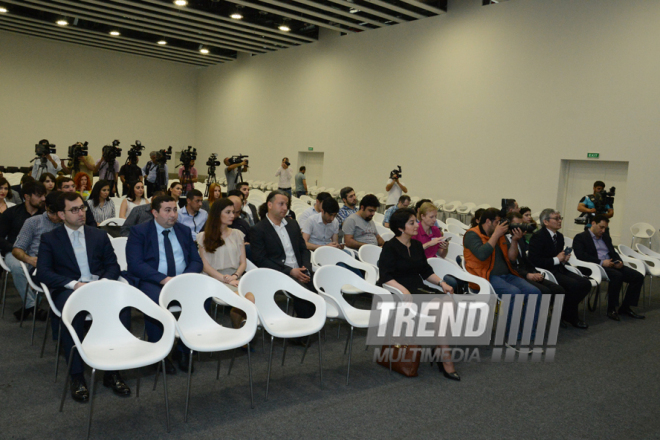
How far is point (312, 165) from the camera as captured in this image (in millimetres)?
16688

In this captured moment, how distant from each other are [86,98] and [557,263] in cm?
1792

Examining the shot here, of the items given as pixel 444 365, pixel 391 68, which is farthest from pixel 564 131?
pixel 444 365

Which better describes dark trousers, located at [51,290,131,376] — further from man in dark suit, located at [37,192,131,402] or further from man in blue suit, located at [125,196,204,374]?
man in blue suit, located at [125,196,204,374]

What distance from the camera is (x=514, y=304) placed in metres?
4.64

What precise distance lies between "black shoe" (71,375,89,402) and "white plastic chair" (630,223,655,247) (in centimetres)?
952

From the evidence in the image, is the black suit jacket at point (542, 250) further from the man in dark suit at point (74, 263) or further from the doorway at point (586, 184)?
the doorway at point (586, 184)

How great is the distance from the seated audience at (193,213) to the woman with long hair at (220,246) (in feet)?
3.65

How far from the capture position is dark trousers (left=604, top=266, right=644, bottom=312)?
18.8ft

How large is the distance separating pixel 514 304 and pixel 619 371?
93 centimetres

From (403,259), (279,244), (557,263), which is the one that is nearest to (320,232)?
(279,244)

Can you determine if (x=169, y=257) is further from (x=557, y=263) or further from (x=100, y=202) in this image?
(x=557, y=263)

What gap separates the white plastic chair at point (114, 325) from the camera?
2.85m

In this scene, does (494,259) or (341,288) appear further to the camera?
(494,259)

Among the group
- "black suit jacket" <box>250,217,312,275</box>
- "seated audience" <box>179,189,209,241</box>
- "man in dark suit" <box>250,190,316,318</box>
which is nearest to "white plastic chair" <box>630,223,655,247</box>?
"man in dark suit" <box>250,190,316,318</box>
